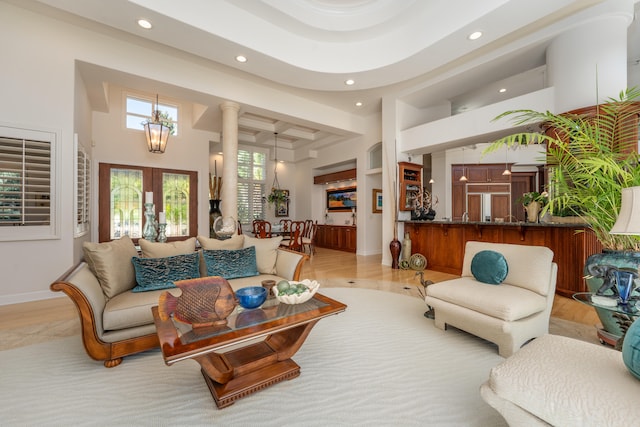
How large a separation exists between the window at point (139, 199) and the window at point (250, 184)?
1897 mm

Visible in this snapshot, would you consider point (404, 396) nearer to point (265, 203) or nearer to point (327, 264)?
point (327, 264)

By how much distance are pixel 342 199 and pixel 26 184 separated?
21.8 ft

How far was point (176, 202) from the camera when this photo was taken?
6176mm

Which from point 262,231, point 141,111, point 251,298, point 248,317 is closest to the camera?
point 248,317

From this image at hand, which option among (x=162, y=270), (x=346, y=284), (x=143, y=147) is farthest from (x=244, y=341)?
(x=143, y=147)

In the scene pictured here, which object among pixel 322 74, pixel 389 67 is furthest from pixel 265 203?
pixel 389 67

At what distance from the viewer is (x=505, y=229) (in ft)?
14.1

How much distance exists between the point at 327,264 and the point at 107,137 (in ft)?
17.1

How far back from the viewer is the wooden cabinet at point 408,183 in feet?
18.2

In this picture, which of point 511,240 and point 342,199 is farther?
point 342,199

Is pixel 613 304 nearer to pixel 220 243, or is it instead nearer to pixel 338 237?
pixel 220 243

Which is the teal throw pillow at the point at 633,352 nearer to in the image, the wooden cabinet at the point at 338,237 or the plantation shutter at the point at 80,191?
the plantation shutter at the point at 80,191

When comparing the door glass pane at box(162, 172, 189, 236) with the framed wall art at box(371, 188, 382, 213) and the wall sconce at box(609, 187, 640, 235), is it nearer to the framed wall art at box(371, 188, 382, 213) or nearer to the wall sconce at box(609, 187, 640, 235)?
the framed wall art at box(371, 188, 382, 213)

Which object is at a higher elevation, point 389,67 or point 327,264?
point 389,67
